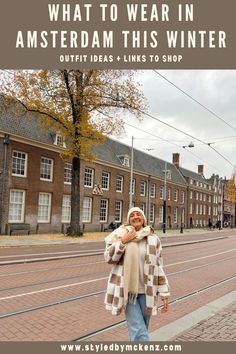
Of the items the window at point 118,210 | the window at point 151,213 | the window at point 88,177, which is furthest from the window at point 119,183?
the window at point 151,213

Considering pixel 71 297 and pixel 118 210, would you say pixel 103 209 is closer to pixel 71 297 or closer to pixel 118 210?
pixel 118 210

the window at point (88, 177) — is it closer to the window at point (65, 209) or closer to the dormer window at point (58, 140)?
the window at point (65, 209)

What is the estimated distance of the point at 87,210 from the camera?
34500mm

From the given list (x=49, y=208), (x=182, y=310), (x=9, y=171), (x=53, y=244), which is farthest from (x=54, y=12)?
(x=49, y=208)

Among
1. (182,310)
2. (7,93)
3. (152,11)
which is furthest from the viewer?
(7,93)

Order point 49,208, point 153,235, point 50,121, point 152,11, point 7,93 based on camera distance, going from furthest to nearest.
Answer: point 49,208 → point 50,121 → point 7,93 → point 152,11 → point 153,235

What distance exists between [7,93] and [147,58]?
1693 cm

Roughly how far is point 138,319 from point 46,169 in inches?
1032

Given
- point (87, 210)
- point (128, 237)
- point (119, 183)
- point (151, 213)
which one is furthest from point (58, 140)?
point (128, 237)

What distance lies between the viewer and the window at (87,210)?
3409 centimetres

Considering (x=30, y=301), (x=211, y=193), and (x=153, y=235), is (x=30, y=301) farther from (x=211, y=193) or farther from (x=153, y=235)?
(x=211, y=193)

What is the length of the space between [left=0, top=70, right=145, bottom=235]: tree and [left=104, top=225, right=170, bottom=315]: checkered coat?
20.5m

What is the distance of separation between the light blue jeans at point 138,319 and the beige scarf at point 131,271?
93mm

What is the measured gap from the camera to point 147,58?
807 cm
